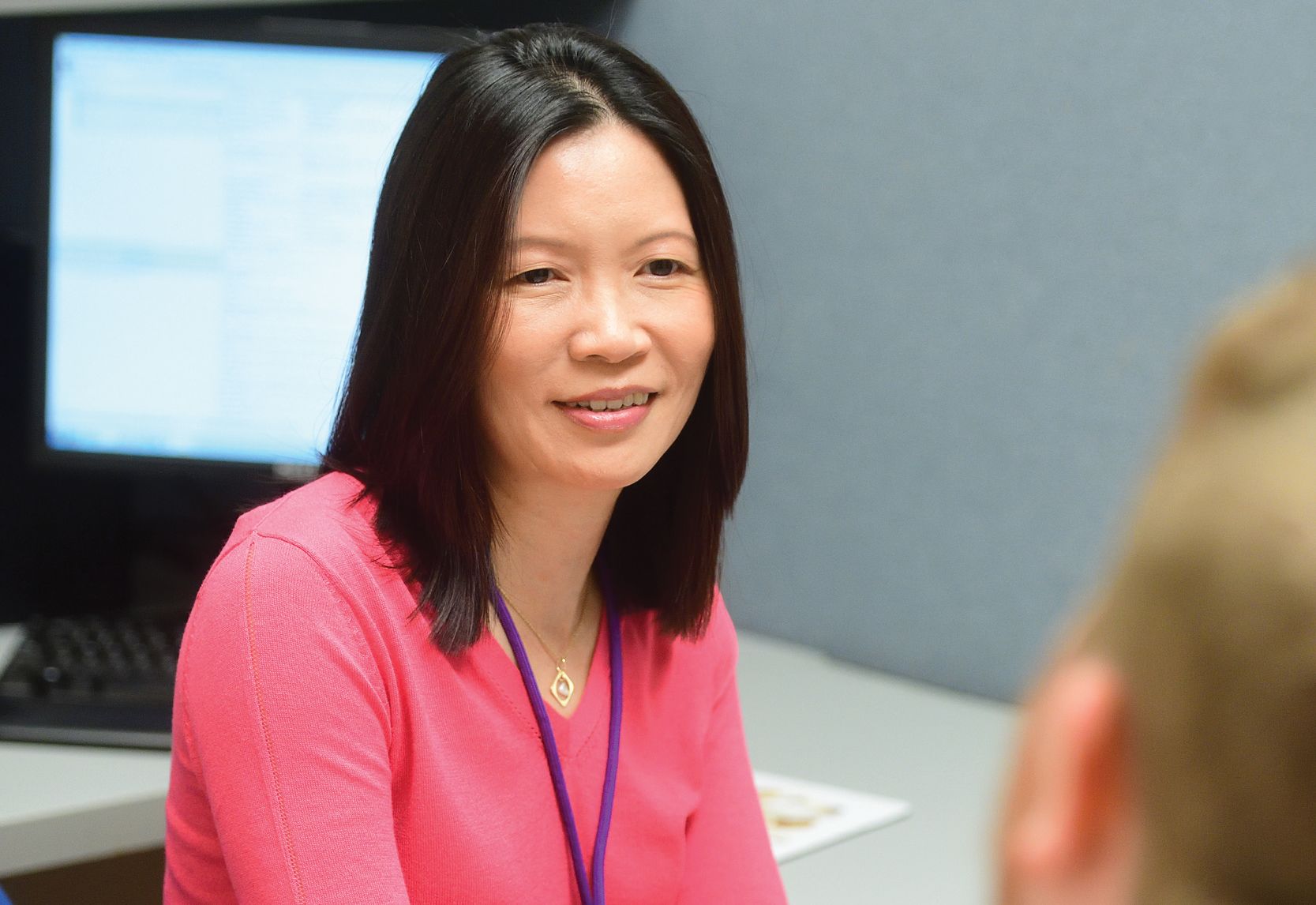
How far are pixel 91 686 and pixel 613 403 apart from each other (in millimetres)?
471

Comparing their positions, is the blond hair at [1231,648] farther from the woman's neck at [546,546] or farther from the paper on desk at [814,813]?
the paper on desk at [814,813]

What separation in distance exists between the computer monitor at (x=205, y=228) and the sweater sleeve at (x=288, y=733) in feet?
1.73

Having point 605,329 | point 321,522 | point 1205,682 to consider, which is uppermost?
point 1205,682

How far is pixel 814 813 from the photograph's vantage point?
1.09 m

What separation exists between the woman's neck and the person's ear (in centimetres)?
78

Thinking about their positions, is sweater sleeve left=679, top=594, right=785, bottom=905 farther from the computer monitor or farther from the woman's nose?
the computer monitor

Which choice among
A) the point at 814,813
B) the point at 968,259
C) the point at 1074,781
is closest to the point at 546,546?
the point at 814,813

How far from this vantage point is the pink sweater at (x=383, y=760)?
30.9 inches

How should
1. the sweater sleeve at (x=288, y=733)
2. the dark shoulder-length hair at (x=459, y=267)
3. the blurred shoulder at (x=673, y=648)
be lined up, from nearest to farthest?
the sweater sleeve at (x=288, y=733) < the dark shoulder-length hair at (x=459, y=267) < the blurred shoulder at (x=673, y=648)

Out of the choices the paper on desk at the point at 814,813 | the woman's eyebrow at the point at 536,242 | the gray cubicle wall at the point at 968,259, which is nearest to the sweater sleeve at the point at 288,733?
the woman's eyebrow at the point at 536,242

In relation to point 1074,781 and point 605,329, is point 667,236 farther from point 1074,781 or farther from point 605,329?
point 1074,781

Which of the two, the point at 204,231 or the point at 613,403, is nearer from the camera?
the point at 613,403

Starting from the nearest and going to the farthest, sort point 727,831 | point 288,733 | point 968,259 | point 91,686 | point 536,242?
point 288,733 < point 536,242 < point 727,831 < point 91,686 < point 968,259

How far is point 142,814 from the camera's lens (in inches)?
38.9
